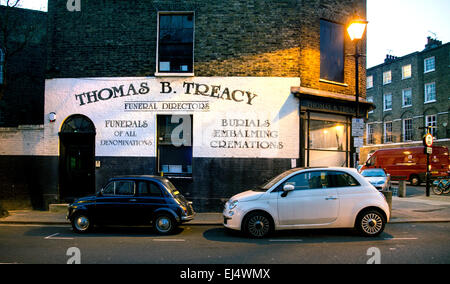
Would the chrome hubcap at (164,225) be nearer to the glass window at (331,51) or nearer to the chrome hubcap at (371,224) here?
the chrome hubcap at (371,224)

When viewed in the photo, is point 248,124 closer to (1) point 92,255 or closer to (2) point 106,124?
(2) point 106,124

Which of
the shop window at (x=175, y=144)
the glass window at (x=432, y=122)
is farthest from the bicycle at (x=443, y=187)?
the glass window at (x=432, y=122)

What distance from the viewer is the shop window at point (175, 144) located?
44.2ft

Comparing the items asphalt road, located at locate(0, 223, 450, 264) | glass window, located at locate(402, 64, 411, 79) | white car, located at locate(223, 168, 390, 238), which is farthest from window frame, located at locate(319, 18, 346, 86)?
glass window, located at locate(402, 64, 411, 79)

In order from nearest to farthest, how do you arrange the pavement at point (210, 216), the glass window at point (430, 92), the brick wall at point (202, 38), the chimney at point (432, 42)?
the pavement at point (210, 216) < the brick wall at point (202, 38) < the glass window at point (430, 92) < the chimney at point (432, 42)

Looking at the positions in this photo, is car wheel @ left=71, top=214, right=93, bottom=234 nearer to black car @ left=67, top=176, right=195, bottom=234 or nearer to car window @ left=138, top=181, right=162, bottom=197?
black car @ left=67, top=176, right=195, bottom=234

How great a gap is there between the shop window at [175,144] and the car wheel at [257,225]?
5.51 meters

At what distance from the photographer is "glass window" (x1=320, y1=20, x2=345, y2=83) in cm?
1436

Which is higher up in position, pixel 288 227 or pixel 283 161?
pixel 283 161

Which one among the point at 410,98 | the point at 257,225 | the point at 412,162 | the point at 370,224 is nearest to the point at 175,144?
the point at 257,225
